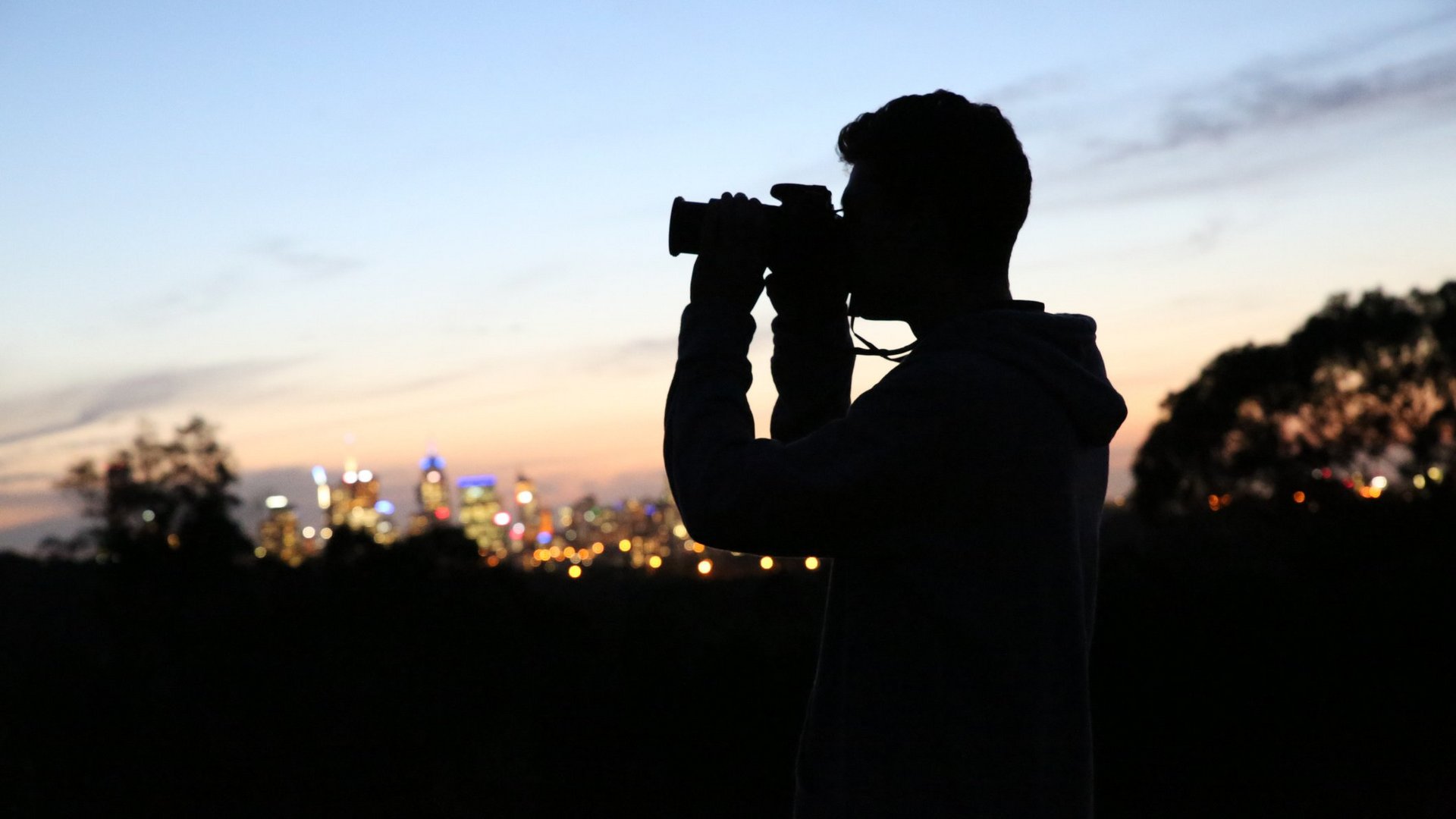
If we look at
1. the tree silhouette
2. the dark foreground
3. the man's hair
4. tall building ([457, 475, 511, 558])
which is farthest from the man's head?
tall building ([457, 475, 511, 558])

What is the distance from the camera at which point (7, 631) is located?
20.2m

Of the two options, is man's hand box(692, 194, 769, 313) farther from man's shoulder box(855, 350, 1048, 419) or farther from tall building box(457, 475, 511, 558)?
tall building box(457, 475, 511, 558)

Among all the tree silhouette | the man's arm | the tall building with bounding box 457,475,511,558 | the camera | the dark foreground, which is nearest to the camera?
the man's arm

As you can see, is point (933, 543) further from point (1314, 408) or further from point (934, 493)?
point (1314, 408)

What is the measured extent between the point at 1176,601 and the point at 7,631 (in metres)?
16.3

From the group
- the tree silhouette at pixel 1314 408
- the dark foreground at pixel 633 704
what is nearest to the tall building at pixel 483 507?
the tree silhouette at pixel 1314 408

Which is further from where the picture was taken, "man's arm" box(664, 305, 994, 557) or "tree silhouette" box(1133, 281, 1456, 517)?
"tree silhouette" box(1133, 281, 1456, 517)

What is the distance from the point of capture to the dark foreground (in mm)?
9273

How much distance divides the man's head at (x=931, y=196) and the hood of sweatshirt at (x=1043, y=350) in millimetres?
69

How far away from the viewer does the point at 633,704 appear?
11.2 meters

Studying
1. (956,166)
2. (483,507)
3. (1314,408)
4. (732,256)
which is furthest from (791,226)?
(483,507)

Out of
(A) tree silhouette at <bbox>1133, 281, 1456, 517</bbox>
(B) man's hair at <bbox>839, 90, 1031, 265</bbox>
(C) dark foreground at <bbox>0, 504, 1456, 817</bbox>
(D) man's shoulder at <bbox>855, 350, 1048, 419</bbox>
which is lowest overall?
(C) dark foreground at <bbox>0, 504, 1456, 817</bbox>

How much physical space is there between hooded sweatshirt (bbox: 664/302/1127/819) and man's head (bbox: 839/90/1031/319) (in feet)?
0.30

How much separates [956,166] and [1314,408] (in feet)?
145
